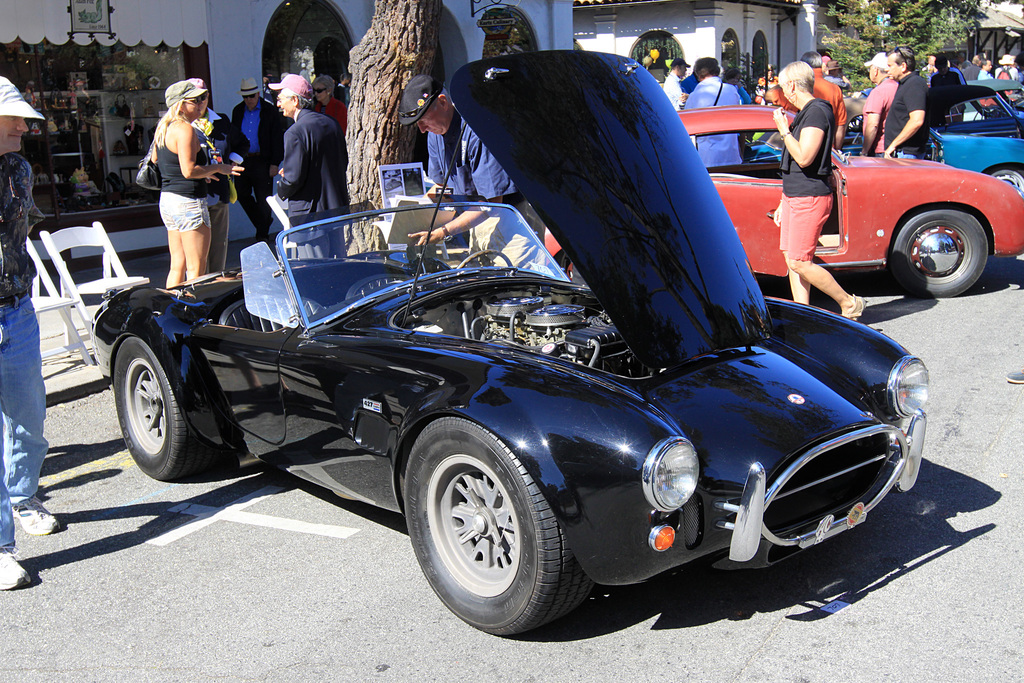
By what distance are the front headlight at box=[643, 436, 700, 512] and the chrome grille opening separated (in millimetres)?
353

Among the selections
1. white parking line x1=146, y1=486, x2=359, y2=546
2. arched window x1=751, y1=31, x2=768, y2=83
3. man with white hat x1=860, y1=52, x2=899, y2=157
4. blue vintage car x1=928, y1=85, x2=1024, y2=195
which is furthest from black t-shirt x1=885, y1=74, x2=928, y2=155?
arched window x1=751, y1=31, x2=768, y2=83

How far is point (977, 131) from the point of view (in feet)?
39.7

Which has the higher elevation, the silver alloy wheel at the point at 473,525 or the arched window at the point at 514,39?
the arched window at the point at 514,39

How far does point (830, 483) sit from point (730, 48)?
27.0 meters

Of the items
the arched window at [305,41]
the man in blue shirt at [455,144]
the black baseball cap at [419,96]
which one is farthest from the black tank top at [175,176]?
the arched window at [305,41]

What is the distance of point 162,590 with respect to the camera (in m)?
3.78

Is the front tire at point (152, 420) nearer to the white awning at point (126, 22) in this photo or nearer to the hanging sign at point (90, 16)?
the white awning at point (126, 22)

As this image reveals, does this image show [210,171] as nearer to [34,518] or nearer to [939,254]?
[34,518]

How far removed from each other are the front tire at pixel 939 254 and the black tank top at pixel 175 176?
18.7 feet

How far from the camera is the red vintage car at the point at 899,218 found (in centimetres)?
806

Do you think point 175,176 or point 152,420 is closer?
point 152,420

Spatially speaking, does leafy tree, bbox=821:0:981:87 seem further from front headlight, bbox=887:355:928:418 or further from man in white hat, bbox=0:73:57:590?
man in white hat, bbox=0:73:57:590

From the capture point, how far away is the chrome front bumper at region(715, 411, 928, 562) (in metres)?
2.97

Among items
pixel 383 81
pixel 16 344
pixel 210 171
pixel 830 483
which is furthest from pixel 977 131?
pixel 16 344
